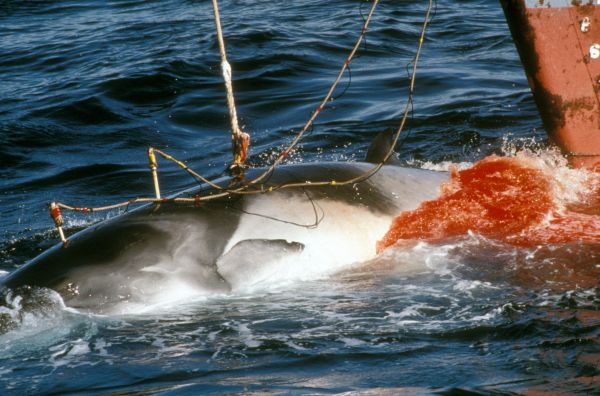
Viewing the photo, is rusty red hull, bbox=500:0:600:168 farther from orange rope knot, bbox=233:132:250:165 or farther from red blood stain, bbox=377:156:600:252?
orange rope knot, bbox=233:132:250:165

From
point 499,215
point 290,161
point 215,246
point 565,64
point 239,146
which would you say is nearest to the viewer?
point 215,246

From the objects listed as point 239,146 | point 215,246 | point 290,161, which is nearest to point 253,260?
point 215,246

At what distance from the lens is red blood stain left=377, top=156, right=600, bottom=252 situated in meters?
5.98

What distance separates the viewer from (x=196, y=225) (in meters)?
5.40

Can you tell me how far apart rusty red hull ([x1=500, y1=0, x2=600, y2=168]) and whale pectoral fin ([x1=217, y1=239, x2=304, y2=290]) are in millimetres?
2719

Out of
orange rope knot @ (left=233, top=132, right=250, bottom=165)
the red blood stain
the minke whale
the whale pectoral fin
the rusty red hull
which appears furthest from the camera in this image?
the rusty red hull

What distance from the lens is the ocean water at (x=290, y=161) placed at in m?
4.33

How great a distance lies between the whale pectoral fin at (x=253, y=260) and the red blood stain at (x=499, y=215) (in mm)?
688

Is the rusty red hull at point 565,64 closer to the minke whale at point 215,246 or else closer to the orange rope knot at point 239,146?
the minke whale at point 215,246

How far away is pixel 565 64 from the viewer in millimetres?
7145

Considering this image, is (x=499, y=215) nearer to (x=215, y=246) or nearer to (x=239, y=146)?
(x=239, y=146)

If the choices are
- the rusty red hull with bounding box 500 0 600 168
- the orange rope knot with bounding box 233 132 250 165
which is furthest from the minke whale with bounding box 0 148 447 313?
the rusty red hull with bounding box 500 0 600 168

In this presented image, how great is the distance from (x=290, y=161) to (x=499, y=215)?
11.5ft

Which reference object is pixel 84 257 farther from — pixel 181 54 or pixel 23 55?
pixel 23 55
